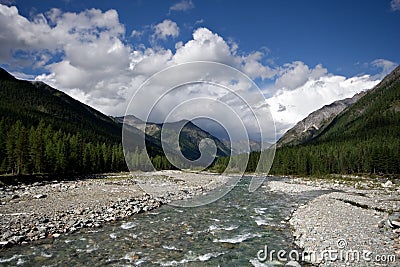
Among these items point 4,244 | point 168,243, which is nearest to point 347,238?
point 168,243

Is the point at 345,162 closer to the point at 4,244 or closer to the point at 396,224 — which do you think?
the point at 396,224

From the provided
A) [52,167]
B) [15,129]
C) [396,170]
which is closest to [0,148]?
[15,129]

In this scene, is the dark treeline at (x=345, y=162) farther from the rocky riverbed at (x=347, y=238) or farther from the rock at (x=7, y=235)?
the rock at (x=7, y=235)

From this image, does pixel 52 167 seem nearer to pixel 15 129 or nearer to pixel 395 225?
pixel 15 129

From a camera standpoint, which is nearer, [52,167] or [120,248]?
[120,248]

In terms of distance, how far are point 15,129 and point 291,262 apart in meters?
54.3

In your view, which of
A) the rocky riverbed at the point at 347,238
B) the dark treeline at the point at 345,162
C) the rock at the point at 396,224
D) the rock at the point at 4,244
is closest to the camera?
the rocky riverbed at the point at 347,238

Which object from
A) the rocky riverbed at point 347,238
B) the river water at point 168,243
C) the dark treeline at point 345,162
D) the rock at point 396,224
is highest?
the dark treeline at point 345,162

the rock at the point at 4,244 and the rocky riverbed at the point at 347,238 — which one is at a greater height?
the rocky riverbed at the point at 347,238

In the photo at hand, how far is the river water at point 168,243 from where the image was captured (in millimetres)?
11984

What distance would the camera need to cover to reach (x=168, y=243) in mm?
14586

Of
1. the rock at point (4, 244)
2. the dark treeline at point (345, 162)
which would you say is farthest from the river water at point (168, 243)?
the dark treeline at point (345, 162)

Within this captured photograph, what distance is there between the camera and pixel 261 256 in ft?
42.0

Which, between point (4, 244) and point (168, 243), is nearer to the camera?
point (4, 244)
